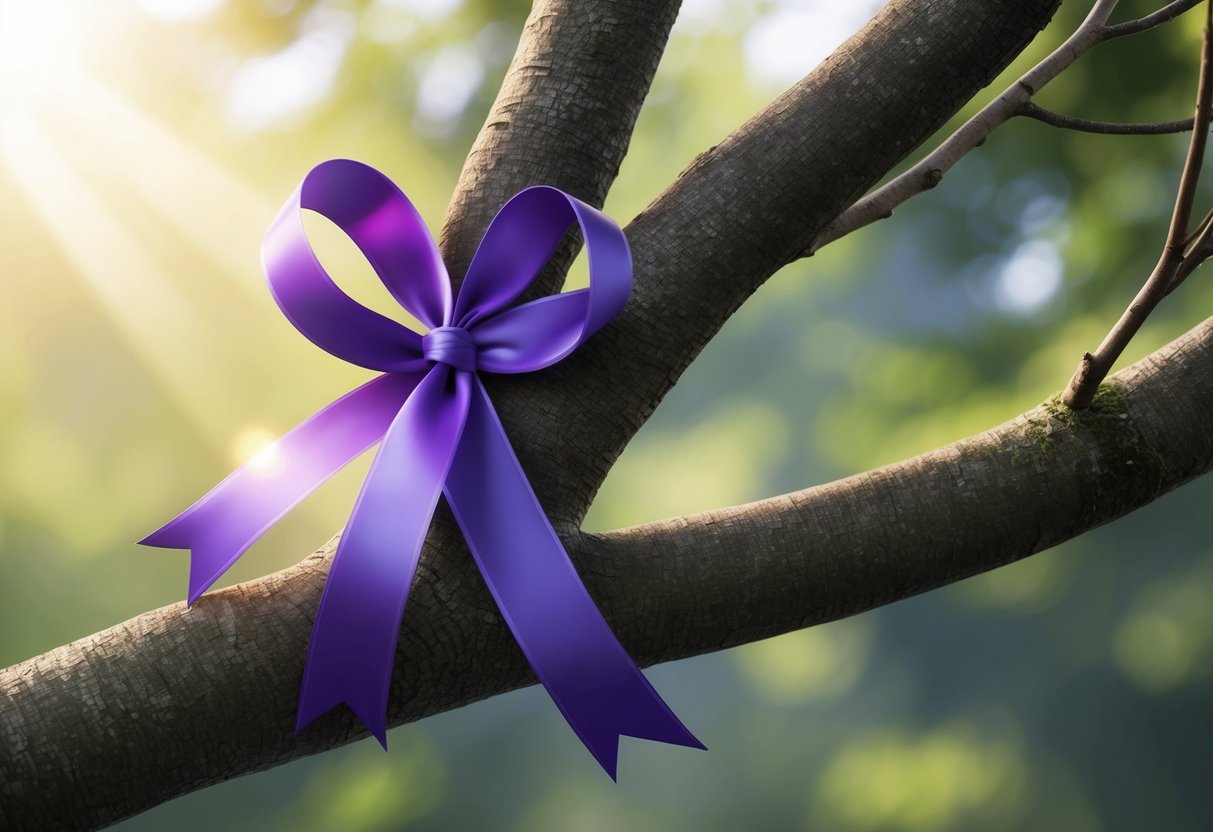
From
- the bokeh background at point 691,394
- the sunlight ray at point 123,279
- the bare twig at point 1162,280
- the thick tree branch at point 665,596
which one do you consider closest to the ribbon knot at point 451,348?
the thick tree branch at point 665,596

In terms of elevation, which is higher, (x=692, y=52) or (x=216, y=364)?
(x=692, y=52)

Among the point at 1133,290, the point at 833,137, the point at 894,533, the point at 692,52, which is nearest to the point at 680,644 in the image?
the point at 894,533

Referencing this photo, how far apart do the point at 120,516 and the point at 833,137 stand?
208 cm

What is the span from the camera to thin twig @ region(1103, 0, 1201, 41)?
76 cm

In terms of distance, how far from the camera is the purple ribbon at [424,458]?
0.49 meters

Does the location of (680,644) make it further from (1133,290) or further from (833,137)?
(1133,290)

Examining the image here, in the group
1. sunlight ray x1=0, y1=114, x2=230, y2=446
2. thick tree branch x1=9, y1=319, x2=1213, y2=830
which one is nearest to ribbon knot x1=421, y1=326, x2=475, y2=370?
thick tree branch x1=9, y1=319, x2=1213, y2=830

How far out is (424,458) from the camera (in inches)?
20.5

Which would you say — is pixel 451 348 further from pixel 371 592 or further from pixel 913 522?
pixel 913 522

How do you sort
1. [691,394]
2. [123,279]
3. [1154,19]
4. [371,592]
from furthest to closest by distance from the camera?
1. [123,279]
2. [691,394]
3. [1154,19]
4. [371,592]

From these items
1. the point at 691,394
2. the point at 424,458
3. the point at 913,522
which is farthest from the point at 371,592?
the point at 691,394

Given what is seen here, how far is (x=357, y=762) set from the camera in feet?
7.13

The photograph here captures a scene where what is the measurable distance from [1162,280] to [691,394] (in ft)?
5.28

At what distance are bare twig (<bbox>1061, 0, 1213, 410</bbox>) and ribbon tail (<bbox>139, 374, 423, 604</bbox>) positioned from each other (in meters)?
0.37
